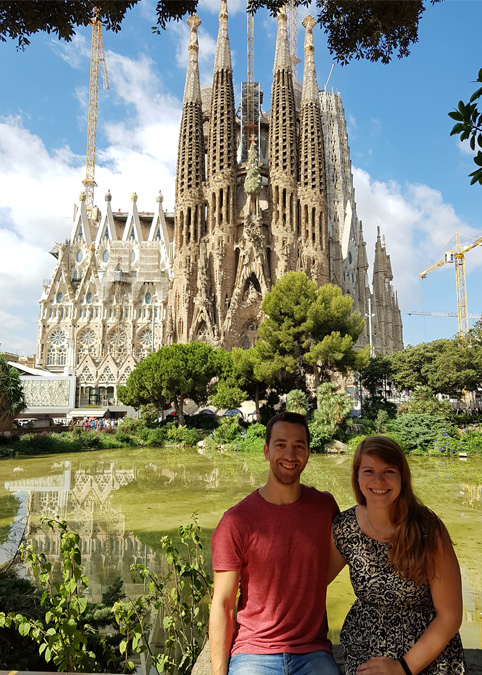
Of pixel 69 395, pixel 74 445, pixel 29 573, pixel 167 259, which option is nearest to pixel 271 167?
pixel 167 259

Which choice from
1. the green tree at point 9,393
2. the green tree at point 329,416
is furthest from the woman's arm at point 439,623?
the green tree at point 9,393

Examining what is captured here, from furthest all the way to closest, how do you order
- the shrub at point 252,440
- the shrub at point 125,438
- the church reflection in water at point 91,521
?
the shrub at point 125,438, the shrub at point 252,440, the church reflection in water at point 91,521

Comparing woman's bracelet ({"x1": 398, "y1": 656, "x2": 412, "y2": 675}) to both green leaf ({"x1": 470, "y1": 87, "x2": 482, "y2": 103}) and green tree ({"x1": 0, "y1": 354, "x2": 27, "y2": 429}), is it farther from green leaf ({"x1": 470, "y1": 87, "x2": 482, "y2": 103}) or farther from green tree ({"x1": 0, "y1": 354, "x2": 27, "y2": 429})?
green tree ({"x1": 0, "y1": 354, "x2": 27, "y2": 429})

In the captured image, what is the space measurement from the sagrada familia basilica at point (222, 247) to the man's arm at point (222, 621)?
28421mm

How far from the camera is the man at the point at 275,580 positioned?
1.66m

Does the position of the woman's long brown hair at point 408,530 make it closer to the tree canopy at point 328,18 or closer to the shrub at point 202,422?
the tree canopy at point 328,18

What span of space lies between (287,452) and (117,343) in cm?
4180

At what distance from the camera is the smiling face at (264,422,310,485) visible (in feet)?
6.01

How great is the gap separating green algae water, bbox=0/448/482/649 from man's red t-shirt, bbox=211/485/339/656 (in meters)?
2.20

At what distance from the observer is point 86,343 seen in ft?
138

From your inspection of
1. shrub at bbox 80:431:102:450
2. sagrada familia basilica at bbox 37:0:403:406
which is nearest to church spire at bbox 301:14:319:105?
sagrada familia basilica at bbox 37:0:403:406

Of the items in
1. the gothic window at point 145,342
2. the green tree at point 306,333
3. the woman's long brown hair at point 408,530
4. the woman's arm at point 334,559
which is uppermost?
the gothic window at point 145,342

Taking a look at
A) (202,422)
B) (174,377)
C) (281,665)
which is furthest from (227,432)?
(281,665)

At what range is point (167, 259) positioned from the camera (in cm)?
4503
